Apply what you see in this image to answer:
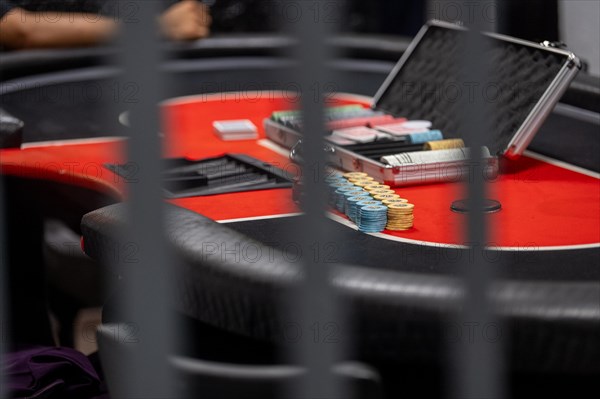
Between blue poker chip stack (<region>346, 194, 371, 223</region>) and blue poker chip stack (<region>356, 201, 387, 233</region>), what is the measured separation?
21 mm

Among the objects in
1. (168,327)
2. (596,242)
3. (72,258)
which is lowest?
(72,258)

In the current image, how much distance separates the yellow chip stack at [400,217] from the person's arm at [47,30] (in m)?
1.98

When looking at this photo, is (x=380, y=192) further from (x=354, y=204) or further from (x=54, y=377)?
(x=54, y=377)

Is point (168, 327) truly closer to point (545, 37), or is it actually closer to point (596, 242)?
point (596, 242)

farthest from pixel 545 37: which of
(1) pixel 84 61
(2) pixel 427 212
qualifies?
(1) pixel 84 61

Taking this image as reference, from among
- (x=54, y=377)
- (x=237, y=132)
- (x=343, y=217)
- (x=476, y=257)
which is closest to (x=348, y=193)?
(x=343, y=217)

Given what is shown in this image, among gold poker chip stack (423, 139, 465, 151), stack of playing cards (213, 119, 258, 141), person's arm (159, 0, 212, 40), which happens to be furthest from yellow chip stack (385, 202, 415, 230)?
person's arm (159, 0, 212, 40)

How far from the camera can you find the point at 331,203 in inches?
69.8

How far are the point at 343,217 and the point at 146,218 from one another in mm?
1221

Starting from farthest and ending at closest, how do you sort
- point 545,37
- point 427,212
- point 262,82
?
point 262,82
point 545,37
point 427,212

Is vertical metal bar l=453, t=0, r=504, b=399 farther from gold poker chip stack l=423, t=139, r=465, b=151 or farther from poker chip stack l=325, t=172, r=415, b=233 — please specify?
gold poker chip stack l=423, t=139, r=465, b=151

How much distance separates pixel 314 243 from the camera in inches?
21.3

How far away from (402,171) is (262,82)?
56.2 inches

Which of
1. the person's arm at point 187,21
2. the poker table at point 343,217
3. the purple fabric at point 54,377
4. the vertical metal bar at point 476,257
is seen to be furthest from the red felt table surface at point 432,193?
the person's arm at point 187,21
